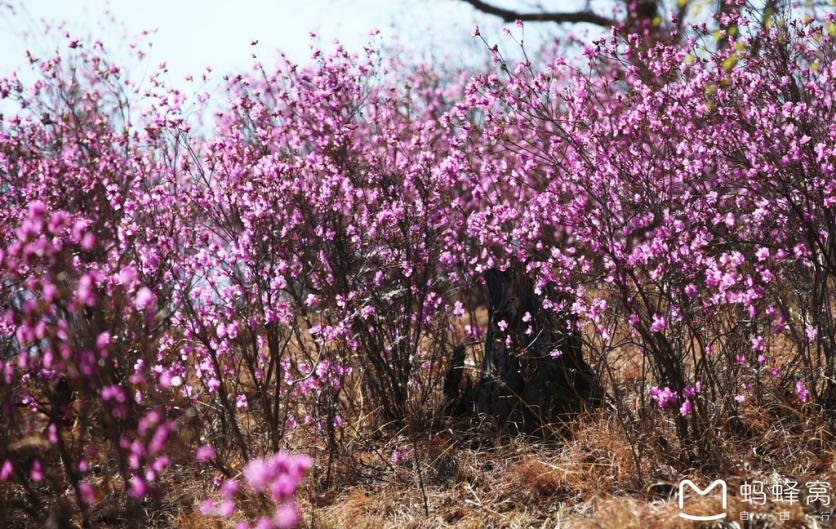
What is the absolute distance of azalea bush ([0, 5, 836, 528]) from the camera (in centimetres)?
427

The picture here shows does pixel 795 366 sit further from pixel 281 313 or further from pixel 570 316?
pixel 281 313

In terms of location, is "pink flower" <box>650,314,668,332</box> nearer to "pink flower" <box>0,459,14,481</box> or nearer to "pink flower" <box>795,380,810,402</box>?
"pink flower" <box>795,380,810,402</box>

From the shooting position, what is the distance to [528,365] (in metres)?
5.02

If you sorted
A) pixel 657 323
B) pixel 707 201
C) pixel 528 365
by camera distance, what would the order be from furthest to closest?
pixel 528 365 < pixel 707 201 < pixel 657 323

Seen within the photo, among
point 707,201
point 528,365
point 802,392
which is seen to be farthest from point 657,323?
point 528,365

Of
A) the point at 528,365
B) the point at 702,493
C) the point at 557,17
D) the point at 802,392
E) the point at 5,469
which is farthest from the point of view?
the point at 557,17

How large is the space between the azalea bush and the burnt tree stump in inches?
5.4

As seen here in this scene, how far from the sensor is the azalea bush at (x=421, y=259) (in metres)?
4.27

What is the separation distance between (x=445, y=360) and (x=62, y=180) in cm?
349

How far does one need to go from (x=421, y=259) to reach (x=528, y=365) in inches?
42.4

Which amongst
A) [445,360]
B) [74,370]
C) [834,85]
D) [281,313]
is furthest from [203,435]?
[834,85]

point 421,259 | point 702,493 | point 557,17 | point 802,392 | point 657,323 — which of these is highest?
point 557,17

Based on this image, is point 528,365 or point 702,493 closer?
point 702,493

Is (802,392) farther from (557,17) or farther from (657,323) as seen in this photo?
(557,17)
